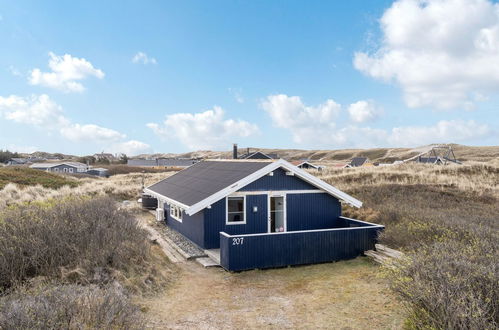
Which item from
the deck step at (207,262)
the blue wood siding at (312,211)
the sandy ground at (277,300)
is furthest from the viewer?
the blue wood siding at (312,211)

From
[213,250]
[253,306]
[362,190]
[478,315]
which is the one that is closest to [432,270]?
[478,315]

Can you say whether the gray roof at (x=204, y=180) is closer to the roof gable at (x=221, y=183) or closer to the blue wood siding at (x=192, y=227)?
the roof gable at (x=221, y=183)

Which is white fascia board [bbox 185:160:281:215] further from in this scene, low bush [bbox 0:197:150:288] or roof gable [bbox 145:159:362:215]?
low bush [bbox 0:197:150:288]

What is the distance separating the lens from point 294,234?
1220 cm

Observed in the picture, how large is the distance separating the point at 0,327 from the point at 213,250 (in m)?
8.80

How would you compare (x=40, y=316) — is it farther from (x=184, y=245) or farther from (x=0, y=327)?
(x=184, y=245)

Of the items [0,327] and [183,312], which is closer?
[0,327]

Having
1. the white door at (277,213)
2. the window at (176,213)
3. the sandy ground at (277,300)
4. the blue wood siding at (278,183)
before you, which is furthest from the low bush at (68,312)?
the window at (176,213)

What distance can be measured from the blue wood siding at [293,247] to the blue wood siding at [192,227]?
7.49ft

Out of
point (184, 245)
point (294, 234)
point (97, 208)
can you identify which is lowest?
point (184, 245)

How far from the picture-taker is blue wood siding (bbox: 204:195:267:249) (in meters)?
13.6

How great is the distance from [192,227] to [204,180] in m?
2.62

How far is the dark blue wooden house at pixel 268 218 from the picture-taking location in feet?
38.9

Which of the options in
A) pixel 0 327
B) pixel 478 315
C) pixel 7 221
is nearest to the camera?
pixel 0 327
